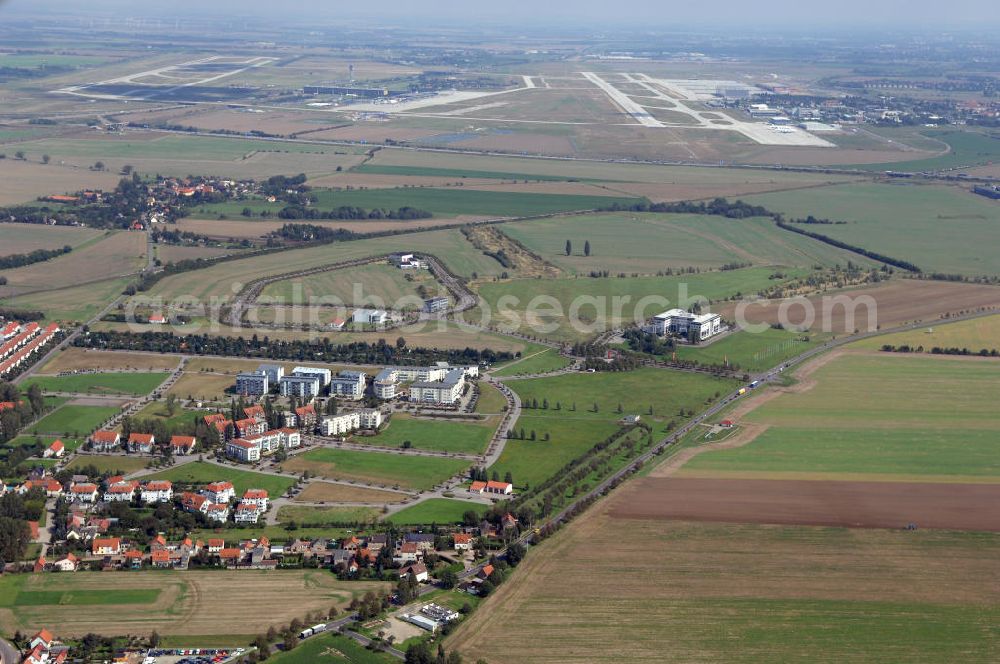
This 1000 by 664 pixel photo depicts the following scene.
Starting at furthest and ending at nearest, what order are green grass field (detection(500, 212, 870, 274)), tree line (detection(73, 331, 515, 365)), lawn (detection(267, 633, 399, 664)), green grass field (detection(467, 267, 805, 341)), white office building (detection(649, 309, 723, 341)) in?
green grass field (detection(500, 212, 870, 274)) → green grass field (detection(467, 267, 805, 341)) → white office building (detection(649, 309, 723, 341)) → tree line (detection(73, 331, 515, 365)) → lawn (detection(267, 633, 399, 664))

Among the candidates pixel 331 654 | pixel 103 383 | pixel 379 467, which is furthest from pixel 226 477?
pixel 331 654

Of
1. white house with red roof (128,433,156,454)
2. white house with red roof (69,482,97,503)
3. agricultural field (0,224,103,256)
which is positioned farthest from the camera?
agricultural field (0,224,103,256)

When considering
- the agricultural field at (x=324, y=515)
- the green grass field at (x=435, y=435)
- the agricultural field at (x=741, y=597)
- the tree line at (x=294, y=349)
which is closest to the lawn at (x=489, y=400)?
the green grass field at (x=435, y=435)

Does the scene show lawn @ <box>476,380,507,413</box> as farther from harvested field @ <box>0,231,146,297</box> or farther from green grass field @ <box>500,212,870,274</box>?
harvested field @ <box>0,231,146,297</box>

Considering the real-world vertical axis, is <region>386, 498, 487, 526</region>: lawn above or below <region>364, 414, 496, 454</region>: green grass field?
below

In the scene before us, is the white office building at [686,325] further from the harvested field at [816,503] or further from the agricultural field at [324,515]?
the agricultural field at [324,515]

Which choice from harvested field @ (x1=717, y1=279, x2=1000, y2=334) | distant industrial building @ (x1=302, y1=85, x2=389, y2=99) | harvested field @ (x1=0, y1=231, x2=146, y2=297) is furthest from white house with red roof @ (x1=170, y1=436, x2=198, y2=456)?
distant industrial building @ (x1=302, y1=85, x2=389, y2=99)

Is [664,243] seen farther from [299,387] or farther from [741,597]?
[741,597]
